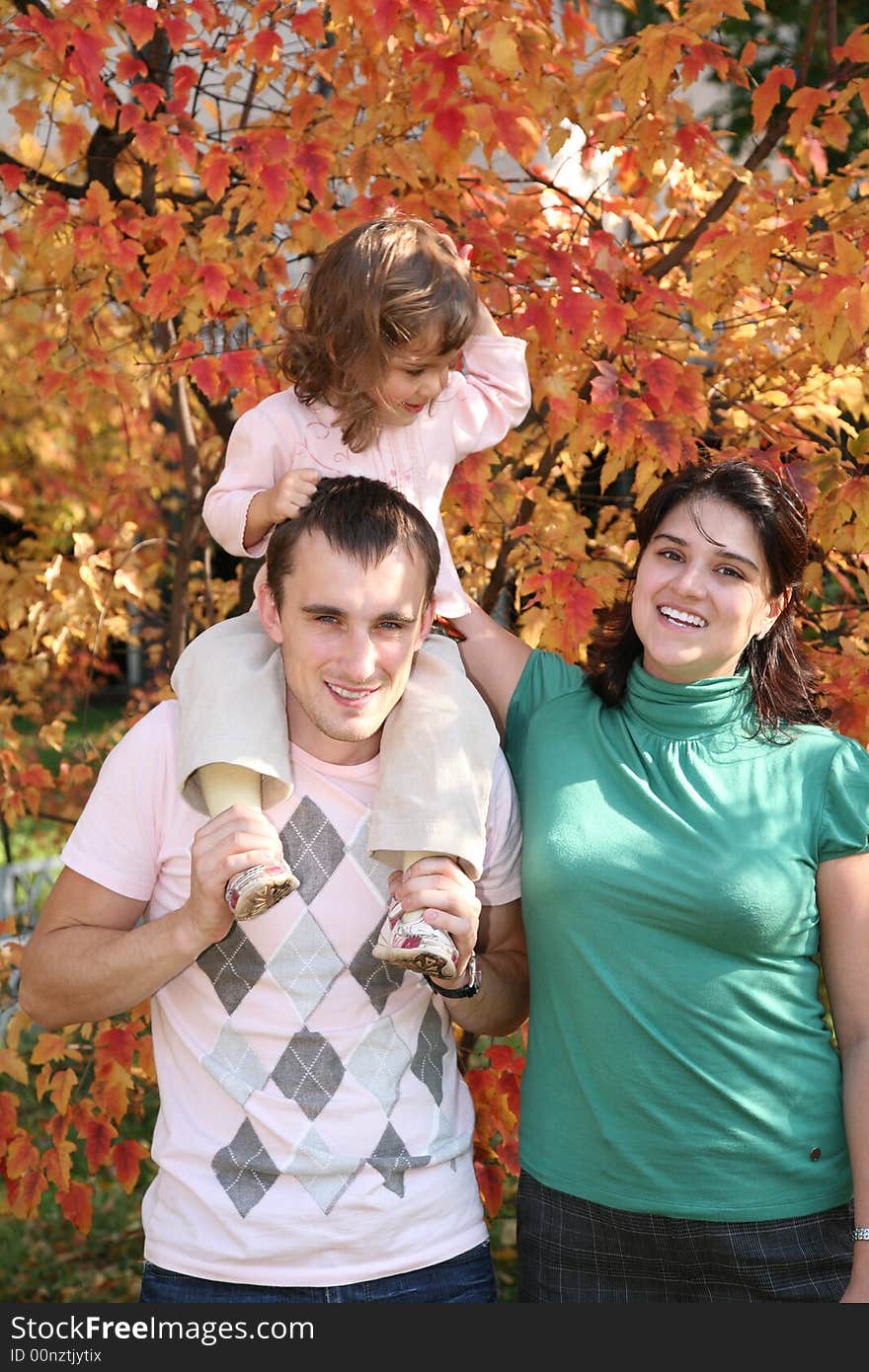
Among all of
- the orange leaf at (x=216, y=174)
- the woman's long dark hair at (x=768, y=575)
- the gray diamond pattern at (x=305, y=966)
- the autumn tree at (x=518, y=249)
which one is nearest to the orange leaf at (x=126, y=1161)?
the autumn tree at (x=518, y=249)

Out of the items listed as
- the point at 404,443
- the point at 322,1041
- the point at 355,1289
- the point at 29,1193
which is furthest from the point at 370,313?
the point at 29,1193

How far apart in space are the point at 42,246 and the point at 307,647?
2.18 metres

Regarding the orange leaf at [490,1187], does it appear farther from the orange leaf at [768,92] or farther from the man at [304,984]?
the orange leaf at [768,92]

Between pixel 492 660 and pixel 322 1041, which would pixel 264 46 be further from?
pixel 322 1041

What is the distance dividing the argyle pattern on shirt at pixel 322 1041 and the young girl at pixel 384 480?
0.09 metres

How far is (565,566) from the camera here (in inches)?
133

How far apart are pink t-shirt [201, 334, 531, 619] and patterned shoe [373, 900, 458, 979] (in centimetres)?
80

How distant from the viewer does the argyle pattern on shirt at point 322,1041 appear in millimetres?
2195

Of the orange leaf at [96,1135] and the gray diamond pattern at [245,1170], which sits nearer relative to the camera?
the gray diamond pattern at [245,1170]

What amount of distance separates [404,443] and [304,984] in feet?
3.67

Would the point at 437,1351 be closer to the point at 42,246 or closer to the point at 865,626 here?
the point at 865,626

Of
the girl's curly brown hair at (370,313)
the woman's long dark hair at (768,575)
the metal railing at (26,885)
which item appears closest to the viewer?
the woman's long dark hair at (768,575)

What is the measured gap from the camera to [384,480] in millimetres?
2764

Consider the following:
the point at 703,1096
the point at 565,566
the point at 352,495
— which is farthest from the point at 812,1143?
the point at 565,566
